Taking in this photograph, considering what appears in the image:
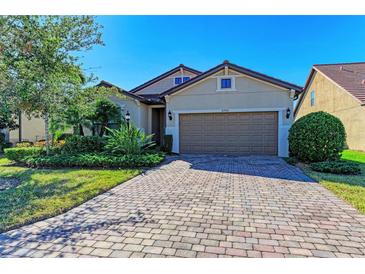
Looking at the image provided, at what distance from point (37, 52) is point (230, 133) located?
9448 mm

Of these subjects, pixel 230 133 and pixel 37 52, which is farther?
pixel 230 133

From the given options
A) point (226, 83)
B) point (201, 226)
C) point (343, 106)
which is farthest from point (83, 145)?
point (343, 106)

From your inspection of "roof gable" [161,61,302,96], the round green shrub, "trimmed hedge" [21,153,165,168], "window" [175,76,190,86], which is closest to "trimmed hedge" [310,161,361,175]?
the round green shrub

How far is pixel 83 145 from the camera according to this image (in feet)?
35.1

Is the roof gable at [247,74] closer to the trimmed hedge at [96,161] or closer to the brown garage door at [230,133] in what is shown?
the brown garage door at [230,133]

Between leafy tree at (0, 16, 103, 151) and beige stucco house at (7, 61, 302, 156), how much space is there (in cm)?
450

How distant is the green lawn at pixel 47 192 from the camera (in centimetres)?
384

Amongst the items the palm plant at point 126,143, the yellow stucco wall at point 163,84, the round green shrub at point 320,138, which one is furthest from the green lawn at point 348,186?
the yellow stucco wall at point 163,84

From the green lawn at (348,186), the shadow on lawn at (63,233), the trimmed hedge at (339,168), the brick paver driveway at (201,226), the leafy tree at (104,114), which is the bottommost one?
the shadow on lawn at (63,233)

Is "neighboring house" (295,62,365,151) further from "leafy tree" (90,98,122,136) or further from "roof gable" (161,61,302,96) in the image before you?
"leafy tree" (90,98,122,136)

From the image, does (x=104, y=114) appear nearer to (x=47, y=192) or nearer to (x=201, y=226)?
(x=47, y=192)

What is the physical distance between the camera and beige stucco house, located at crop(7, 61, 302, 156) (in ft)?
38.0

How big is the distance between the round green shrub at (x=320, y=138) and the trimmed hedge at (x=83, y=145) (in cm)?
928
